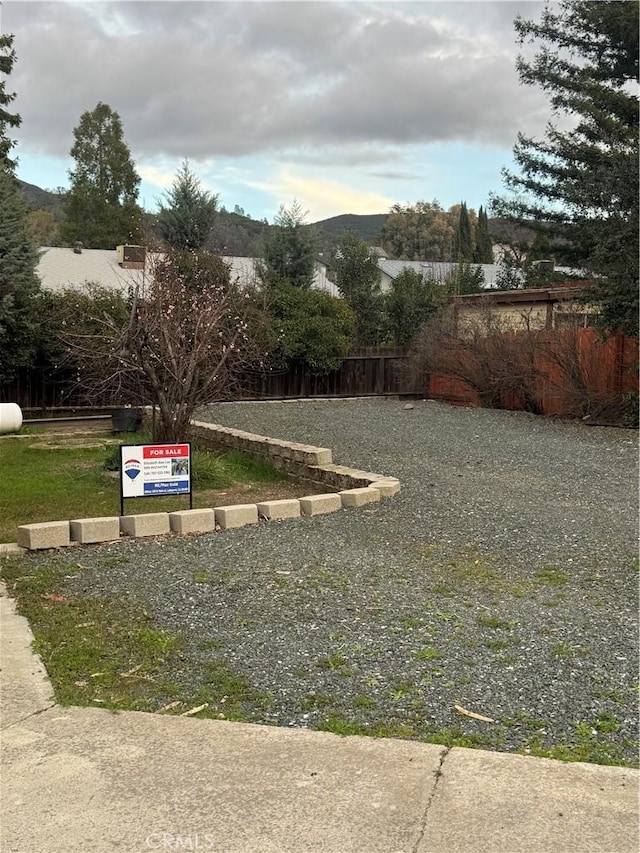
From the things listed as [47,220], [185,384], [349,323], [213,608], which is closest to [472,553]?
[213,608]

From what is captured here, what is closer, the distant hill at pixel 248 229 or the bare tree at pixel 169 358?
the bare tree at pixel 169 358

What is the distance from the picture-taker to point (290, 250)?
27.8 m

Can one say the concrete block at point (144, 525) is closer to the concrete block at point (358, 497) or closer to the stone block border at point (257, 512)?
the stone block border at point (257, 512)

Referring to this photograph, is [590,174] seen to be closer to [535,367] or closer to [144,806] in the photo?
[535,367]

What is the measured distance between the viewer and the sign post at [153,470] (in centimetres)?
739

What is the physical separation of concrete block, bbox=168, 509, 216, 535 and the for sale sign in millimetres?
482

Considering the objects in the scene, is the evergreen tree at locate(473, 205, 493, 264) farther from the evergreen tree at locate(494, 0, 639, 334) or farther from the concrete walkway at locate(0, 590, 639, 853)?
the concrete walkway at locate(0, 590, 639, 853)

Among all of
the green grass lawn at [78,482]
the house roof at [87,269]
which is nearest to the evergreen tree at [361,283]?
the house roof at [87,269]

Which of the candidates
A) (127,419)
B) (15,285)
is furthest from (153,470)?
(15,285)

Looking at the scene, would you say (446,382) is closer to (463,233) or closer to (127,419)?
(127,419)

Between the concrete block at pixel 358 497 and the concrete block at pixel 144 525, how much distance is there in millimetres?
2032

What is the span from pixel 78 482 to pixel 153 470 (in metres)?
2.91

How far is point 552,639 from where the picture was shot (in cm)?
450

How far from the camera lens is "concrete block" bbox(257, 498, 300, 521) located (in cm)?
768
